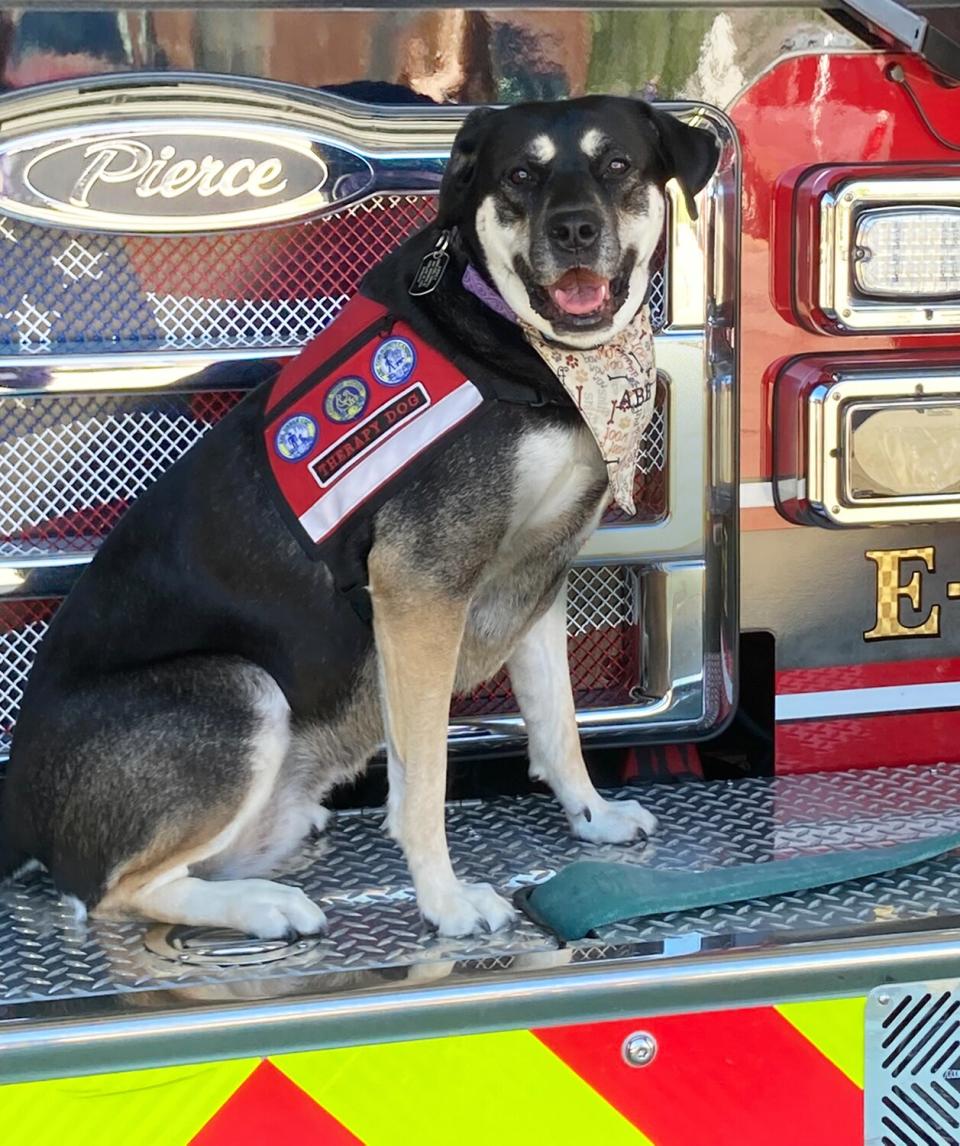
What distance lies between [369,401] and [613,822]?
83 centimetres

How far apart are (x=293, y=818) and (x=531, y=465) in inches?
27.9

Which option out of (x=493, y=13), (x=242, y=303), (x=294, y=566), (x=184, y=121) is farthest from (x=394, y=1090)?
(x=493, y=13)

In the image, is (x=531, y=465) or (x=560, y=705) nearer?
(x=531, y=465)

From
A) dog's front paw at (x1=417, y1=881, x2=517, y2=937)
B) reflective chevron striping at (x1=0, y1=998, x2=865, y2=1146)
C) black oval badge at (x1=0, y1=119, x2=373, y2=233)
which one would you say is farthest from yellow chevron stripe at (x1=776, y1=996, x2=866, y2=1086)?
black oval badge at (x1=0, y1=119, x2=373, y2=233)

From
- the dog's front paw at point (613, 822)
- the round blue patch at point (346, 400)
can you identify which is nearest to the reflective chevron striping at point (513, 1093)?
the dog's front paw at point (613, 822)

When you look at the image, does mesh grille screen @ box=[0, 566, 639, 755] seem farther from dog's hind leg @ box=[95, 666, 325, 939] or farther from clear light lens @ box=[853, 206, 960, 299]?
clear light lens @ box=[853, 206, 960, 299]

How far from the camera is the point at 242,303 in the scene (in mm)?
2346

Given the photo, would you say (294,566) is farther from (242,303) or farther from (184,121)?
(184,121)

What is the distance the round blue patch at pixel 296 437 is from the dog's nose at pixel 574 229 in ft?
1.46

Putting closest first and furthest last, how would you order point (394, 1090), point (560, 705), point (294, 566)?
1. point (394, 1090)
2. point (294, 566)
3. point (560, 705)

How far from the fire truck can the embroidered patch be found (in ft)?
0.73

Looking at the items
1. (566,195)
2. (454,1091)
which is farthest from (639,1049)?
(566,195)

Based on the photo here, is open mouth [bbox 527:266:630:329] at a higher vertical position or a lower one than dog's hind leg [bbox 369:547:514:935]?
higher

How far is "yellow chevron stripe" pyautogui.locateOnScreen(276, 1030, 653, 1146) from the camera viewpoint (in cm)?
179
